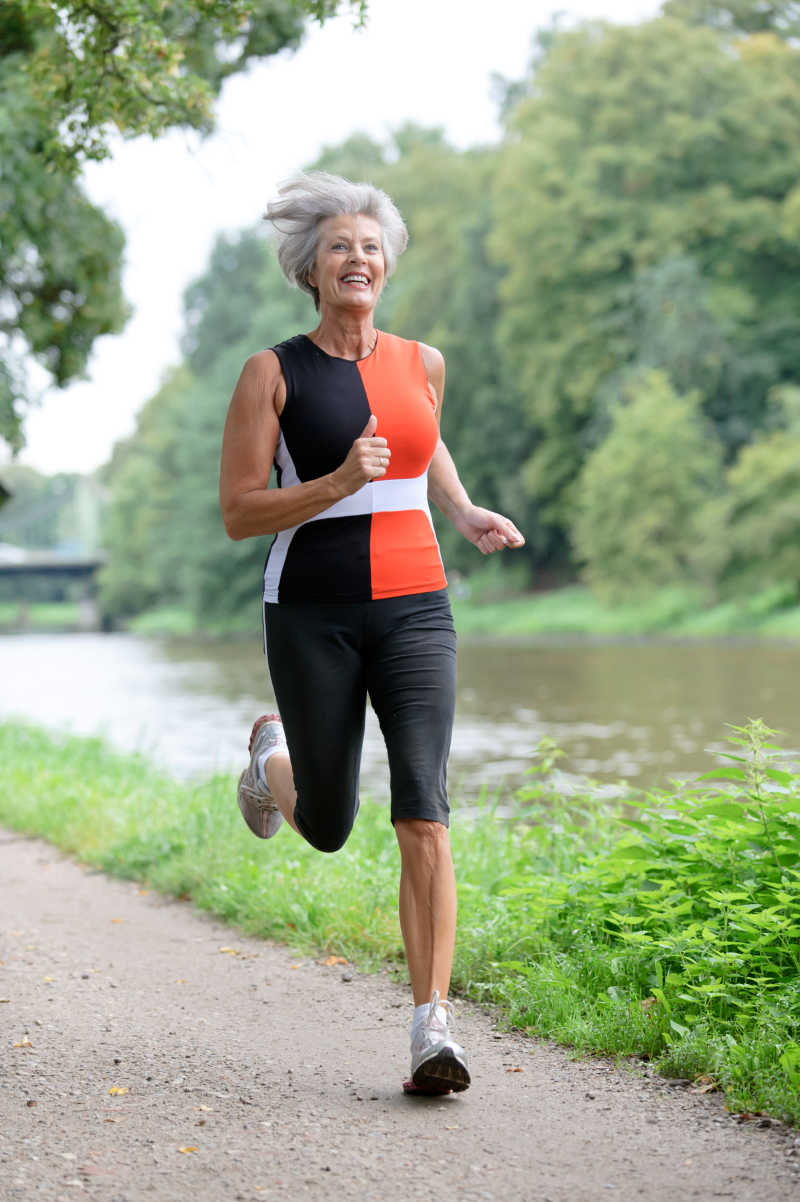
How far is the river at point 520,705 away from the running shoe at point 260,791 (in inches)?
57.8

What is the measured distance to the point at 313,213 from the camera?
4059 mm

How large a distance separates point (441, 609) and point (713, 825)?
1.61m

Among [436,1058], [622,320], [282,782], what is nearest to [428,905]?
[436,1058]

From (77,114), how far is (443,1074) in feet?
14.5

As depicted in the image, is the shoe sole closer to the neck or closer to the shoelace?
the shoelace

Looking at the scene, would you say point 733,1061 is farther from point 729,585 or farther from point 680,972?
point 729,585

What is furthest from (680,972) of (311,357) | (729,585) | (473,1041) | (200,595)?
(200,595)

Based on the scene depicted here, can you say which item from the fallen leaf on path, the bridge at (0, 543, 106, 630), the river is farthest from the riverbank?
the fallen leaf on path

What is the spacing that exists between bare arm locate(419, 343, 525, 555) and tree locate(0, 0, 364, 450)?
2429 mm

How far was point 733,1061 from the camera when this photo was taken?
3.84m

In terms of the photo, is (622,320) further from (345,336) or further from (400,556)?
(400,556)

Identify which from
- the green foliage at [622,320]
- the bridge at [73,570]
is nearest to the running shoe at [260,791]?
the green foliage at [622,320]

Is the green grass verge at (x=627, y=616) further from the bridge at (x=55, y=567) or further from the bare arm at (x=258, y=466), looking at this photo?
the bridge at (x=55, y=567)

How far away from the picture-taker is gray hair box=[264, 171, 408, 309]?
404 cm
